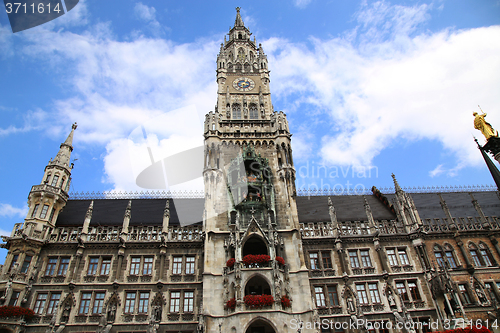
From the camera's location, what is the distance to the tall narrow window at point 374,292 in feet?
A: 93.4

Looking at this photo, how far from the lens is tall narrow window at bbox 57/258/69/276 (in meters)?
28.4

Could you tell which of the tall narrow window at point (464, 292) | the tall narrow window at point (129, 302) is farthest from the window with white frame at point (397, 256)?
the tall narrow window at point (129, 302)

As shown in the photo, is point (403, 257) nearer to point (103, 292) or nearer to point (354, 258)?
point (354, 258)

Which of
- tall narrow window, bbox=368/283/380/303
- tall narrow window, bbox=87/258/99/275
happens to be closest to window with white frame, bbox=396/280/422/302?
tall narrow window, bbox=368/283/380/303

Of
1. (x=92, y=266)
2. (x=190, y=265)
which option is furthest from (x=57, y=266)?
(x=190, y=265)

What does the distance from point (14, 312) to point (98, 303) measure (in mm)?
5751

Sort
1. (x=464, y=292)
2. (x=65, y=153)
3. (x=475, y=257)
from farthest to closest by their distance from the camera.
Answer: (x=65, y=153) → (x=475, y=257) → (x=464, y=292)

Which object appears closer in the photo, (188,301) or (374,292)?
(188,301)

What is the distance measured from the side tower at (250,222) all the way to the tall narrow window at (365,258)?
655 centimetres

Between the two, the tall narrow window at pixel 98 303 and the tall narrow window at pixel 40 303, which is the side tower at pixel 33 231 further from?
the tall narrow window at pixel 98 303

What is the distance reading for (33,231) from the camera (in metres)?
29.3

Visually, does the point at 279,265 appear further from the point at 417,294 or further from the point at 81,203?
the point at 81,203

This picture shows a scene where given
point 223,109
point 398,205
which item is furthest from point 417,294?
point 223,109

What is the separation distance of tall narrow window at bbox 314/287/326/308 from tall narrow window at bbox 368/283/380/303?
4165mm
